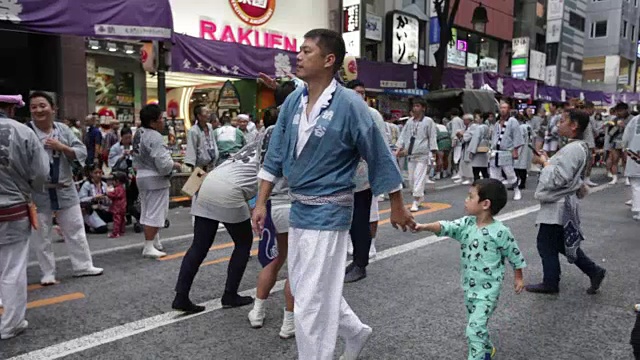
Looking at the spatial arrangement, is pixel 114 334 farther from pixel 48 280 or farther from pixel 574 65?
pixel 574 65

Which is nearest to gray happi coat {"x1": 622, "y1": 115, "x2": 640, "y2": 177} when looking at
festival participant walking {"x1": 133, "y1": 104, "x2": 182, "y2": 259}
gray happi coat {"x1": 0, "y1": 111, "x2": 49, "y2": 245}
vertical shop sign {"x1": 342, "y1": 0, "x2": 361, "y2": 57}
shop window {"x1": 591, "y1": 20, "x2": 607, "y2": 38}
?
festival participant walking {"x1": 133, "y1": 104, "x2": 182, "y2": 259}

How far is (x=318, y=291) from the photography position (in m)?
2.62

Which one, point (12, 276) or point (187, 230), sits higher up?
point (12, 276)

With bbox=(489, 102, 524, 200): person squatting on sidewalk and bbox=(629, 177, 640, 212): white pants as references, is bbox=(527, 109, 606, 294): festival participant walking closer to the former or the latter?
bbox=(629, 177, 640, 212): white pants

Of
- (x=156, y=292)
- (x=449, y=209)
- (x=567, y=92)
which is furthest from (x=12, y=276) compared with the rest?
(x=567, y=92)

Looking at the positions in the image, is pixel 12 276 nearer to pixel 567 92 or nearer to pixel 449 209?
pixel 449 209

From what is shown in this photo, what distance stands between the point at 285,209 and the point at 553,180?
240cm

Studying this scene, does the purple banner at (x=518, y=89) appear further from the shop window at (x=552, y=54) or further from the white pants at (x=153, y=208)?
the white pants at (x=153, y=208)

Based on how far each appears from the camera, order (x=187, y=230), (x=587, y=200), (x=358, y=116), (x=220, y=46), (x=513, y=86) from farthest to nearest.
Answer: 1. (x=513, y=86)
2. (x=220, y=46)
3. (x=587, y=200)
4. (x=187, y=230)
5. (x=358, y=116)

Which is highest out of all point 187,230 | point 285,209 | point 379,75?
point 379,75

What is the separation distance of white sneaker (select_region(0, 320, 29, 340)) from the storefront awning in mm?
5567

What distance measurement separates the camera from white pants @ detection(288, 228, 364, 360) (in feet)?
8.59

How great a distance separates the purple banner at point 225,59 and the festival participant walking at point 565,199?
27.5ft

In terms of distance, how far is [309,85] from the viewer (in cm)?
277
